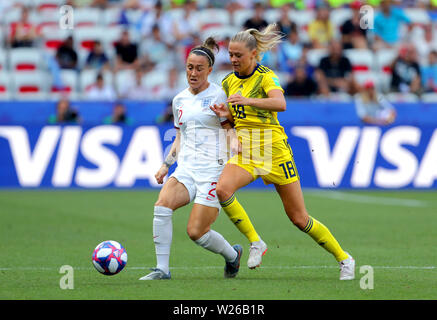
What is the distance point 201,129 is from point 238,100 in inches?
27.3

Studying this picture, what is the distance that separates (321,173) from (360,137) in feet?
3.46

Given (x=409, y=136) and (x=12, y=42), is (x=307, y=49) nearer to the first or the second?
(x=409, y=136)

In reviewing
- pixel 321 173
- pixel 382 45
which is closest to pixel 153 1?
pixel 382 45

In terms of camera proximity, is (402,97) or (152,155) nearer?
(152,155)

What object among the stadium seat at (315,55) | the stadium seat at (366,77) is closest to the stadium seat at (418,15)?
the stadium seat at (366,77)

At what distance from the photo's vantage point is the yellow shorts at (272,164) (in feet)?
25.5

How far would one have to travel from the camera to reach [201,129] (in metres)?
7.98

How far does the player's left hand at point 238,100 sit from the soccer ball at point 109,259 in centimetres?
167

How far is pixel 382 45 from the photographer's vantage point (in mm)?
21422

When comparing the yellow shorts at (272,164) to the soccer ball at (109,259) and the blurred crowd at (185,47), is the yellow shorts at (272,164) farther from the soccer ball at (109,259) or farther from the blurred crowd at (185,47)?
the blurred crowd at (185,47)

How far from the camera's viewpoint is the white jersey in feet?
26.1

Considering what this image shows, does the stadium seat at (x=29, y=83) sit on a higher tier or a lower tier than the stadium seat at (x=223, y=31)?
lower

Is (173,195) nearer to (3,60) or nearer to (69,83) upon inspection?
(69,83)

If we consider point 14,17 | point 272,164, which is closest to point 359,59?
point 14,17
